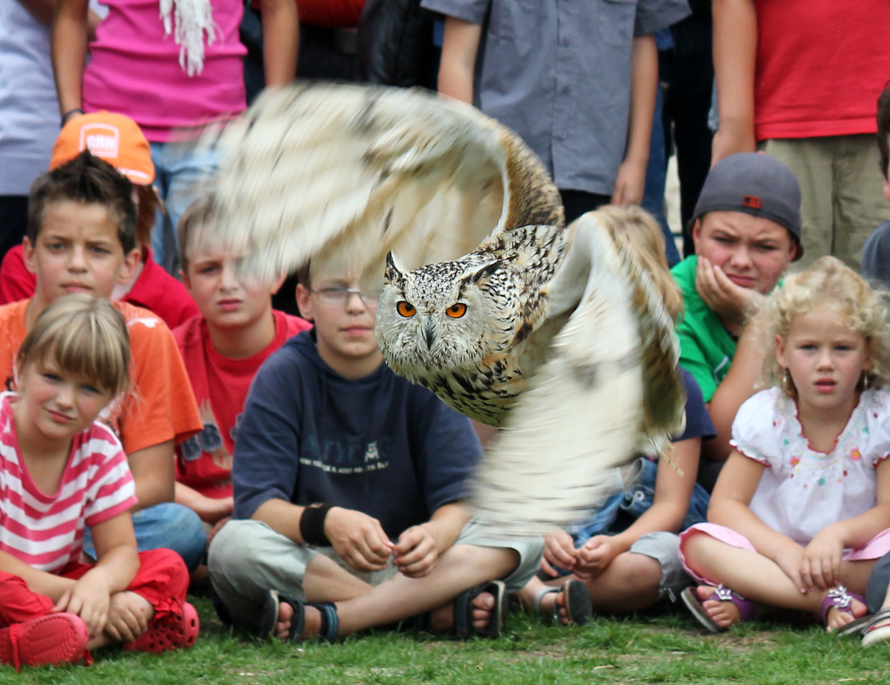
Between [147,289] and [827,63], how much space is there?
2.33 metres

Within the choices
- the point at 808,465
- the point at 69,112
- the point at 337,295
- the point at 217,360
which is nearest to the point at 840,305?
the point at 808,465

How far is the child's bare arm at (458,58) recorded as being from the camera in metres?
A: 3.47

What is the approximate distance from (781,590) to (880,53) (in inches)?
73.8

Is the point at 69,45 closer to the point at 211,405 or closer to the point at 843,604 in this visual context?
the point at 211,405

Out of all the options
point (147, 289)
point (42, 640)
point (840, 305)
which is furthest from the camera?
point (147, 289)

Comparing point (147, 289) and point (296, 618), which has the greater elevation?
point (147, 289)

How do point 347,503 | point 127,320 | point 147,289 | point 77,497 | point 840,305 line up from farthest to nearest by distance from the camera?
point 147,289, point 127,320, point 347,503, point 840,305, point 77,497

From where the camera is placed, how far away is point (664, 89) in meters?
4.71

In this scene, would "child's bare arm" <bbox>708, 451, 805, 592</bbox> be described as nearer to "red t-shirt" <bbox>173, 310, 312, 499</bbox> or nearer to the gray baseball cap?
the gray baseball cap

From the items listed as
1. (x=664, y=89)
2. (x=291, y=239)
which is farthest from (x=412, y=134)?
(x=664, y=89)

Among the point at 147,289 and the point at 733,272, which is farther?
the point at 147,289

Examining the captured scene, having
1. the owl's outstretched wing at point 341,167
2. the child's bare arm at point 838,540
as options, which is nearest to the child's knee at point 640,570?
the child's bare arm at point 838,540

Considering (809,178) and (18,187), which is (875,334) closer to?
(809,178)

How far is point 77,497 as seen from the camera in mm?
2672
